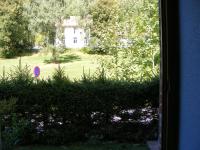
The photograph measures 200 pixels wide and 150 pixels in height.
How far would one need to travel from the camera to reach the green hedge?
562 centimetres

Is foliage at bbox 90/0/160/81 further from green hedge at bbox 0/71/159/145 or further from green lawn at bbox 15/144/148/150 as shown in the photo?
green lawn at bbox 15/144/148/150

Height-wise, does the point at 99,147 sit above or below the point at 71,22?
below

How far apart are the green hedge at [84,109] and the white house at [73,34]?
5.03 m

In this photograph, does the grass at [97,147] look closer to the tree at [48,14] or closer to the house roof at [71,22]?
the house roof at [71,22]

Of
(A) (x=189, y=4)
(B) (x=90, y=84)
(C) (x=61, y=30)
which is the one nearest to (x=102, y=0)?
(C) (x=61, y=30)

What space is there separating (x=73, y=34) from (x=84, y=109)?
19.0 feet

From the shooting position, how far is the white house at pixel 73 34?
10.8 meters

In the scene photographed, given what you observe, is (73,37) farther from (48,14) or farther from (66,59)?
(48,14)

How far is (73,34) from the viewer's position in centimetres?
1118

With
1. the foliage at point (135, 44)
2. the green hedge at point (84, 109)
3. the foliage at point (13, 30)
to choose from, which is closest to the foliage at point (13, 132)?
the green hedge at point (84, 109)

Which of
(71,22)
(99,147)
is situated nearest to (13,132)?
(99,147)

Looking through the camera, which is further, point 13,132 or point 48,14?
point 48,14

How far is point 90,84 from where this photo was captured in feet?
18.8

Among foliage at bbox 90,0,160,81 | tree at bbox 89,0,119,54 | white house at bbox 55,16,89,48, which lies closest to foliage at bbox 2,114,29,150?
foliage at bbox 90,0,160,81
